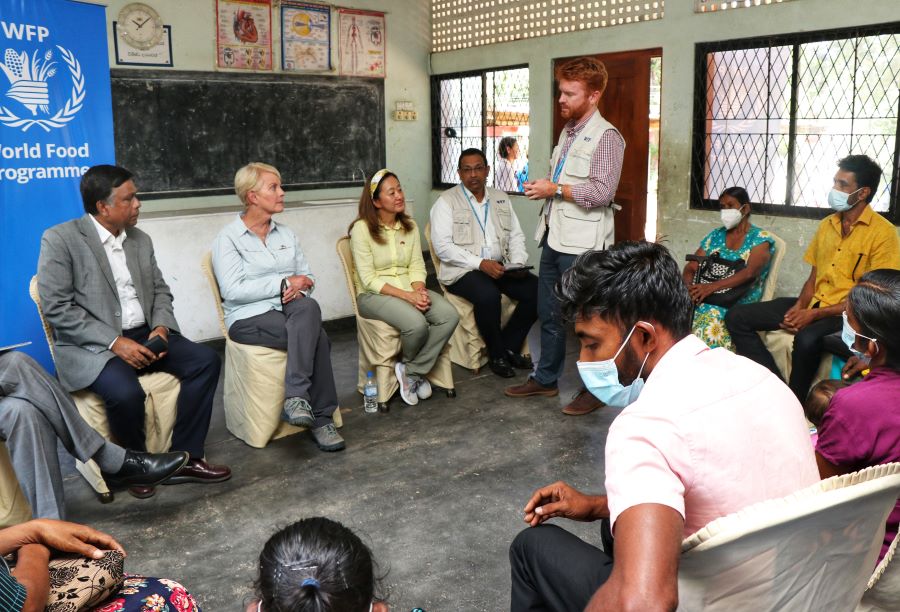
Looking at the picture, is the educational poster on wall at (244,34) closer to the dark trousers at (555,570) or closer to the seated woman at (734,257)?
the seated woman at (734,257)

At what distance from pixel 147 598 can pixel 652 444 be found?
110 cm

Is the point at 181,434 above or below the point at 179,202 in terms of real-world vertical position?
below

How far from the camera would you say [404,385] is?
418cm

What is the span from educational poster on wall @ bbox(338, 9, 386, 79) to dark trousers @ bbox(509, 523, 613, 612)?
5.68 m

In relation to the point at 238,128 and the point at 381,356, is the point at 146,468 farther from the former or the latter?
the point at 238,128

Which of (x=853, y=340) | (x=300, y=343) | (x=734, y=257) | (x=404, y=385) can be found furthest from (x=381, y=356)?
(x=853, y=340)

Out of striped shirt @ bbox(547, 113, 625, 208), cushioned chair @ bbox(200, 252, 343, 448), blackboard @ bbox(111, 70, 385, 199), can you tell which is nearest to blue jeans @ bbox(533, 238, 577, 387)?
striped shirt @ bbox(547, 113, 625, 208)

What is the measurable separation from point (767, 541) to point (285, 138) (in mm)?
5800

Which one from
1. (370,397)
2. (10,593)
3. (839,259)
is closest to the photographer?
(10,593)

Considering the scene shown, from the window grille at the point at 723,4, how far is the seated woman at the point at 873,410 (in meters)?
3.46

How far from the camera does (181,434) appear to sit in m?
3.33

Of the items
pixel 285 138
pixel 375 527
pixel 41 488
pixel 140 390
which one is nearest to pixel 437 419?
pixel 375 527

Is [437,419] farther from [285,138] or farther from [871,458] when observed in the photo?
[285,138]

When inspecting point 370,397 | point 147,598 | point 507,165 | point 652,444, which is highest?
point 507,165
